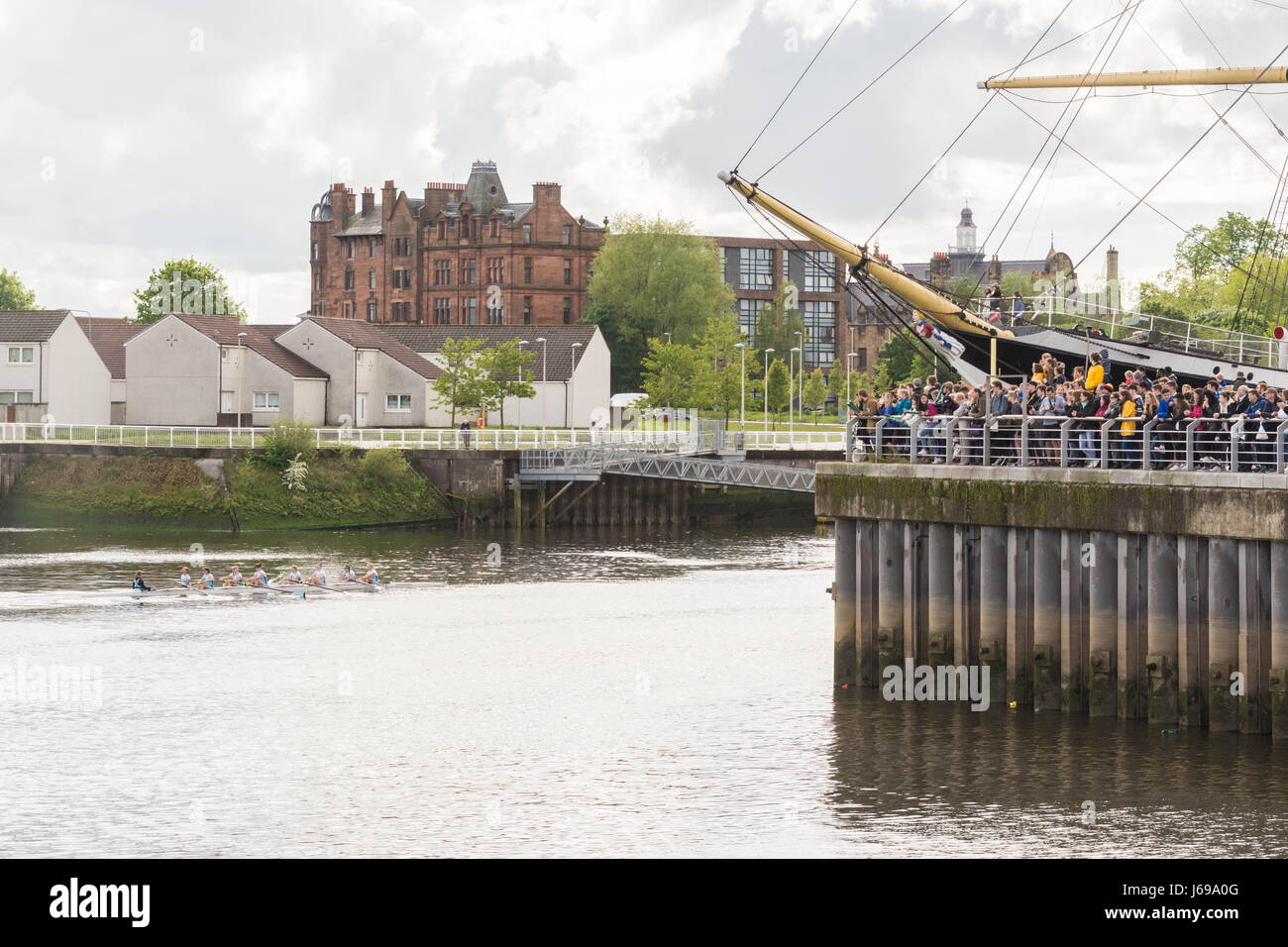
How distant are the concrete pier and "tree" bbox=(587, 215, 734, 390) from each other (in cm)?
10616

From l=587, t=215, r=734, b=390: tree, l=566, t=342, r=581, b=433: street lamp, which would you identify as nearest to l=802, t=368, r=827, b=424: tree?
l=587, t=215, r=734, b=390: tree

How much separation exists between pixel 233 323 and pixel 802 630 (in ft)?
217

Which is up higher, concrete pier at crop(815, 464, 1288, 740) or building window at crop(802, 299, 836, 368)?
building window at crop(802, 299, 836, 368)

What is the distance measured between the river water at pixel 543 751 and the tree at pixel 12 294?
149903 millimetres

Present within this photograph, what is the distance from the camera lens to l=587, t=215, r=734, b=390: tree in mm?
138375

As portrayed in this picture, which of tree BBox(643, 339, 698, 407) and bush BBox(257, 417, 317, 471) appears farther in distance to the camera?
tree BBox(643, 339, 698, 407)

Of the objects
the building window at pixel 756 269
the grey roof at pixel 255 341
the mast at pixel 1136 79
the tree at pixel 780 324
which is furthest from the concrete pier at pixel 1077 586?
the building window at pixel 756 269

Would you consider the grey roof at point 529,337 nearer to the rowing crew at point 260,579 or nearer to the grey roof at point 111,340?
the grey roof at point 111,340

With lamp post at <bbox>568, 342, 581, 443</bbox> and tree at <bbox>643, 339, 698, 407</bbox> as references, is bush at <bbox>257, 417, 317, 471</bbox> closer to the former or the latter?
lamp post at <bbox>568, 342, 581, 443</bbox>

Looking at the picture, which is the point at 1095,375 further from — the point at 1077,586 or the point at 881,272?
the point at 881,272

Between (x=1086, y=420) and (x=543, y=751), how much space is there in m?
10.7

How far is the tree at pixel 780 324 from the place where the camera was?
15338cm
